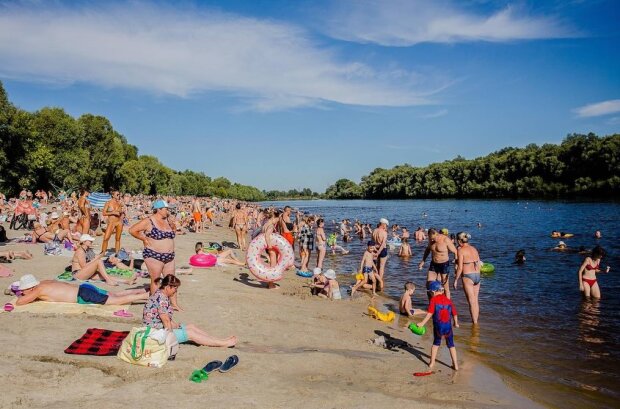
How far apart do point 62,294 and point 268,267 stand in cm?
471

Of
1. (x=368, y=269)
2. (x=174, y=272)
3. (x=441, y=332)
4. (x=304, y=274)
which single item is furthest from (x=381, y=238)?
(x=174, y=272)

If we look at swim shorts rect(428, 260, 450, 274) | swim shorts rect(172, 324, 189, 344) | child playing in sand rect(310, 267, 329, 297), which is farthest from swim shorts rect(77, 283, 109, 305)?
swim shorts rect(428, 260, 450, 274)

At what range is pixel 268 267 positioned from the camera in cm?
1066

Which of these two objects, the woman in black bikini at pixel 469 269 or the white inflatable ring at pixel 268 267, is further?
the white inflatable ring at pixel 268 267

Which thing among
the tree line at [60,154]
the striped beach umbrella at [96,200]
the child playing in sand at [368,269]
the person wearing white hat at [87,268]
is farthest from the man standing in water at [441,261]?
the tree line at [60,154]

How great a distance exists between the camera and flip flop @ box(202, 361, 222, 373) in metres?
5.16

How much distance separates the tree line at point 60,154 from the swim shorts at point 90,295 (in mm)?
31155

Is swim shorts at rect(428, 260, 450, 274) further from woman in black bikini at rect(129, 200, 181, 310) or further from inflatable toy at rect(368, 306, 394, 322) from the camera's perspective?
woman in black bikini at rect(129, 200, 181, 310)

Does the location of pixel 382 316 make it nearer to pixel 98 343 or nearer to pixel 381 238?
pixel 381 238

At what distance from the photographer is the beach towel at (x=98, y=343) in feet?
17.2

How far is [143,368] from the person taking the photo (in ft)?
16.4

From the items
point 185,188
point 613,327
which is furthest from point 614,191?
point 185,188

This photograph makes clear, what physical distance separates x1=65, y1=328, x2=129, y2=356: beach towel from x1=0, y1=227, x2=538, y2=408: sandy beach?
0.12 meters

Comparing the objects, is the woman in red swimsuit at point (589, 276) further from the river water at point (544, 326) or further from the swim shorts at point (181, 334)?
the swim shorts at point (181, 334)
